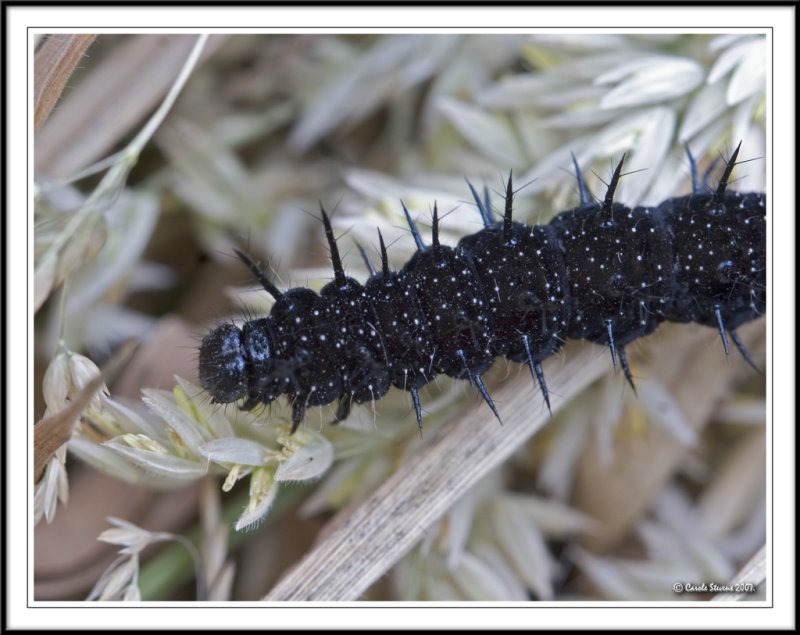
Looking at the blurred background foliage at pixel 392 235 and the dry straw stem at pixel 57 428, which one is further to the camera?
the blurred background foliage at pixel 392 235

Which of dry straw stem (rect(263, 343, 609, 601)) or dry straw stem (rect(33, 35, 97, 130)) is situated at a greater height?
dry straw stem (rect(33, 35, 97, 130))

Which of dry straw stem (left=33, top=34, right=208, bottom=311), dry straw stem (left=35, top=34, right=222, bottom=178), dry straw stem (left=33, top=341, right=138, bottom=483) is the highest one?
dry straw stem (left=35, top=34, right=222, bottom=178)

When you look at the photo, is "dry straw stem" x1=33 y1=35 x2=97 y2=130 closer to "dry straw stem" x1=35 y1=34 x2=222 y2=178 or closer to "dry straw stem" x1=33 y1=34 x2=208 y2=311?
"dry straw stem" x1=33 y1=34 x2=208 y2=311

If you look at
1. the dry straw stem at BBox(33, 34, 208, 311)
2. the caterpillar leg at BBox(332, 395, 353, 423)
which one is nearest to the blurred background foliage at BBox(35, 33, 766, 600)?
the dry straw stem at BBox(33, 34, 208, 311)

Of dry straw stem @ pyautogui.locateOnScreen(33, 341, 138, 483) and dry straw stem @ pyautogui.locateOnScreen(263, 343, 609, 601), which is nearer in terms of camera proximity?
dry straw stem @ pyautogui.locateOnScreen(33, 341, 138, 483)

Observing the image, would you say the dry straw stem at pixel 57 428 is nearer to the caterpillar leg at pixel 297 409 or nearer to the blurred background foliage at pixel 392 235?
the blurred background foliage at pixel 392 235

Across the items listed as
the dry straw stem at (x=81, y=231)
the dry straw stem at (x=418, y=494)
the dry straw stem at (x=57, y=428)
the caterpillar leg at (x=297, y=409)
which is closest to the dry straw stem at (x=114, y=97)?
the dry straw stem at (x=81, y=231)

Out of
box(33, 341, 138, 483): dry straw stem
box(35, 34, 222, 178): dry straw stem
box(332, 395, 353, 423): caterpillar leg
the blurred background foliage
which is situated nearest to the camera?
box(33, 341, 138, 483): dry straw stem
